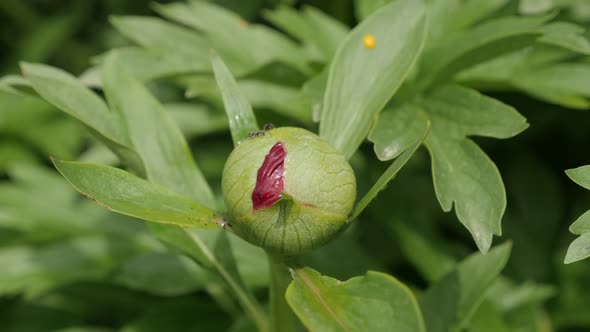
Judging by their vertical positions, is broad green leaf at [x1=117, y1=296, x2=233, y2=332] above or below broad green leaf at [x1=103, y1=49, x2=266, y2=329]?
below

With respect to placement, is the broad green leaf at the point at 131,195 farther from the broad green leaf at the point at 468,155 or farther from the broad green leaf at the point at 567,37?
the broad green leaf at the point at 567,37

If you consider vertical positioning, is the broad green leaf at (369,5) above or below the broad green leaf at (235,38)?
above

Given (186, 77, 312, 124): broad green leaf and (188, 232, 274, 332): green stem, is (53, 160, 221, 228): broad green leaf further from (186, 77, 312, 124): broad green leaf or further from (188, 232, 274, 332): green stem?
(186, 77, 312, 124): broad green leaf

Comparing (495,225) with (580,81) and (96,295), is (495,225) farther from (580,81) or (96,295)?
(96,295)

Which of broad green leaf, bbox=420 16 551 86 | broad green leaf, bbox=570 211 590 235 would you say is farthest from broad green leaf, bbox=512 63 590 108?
broad green leaf, bbox=570 211 590 235

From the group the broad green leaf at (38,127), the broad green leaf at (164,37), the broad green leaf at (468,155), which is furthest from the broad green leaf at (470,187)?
the broad green leaf at (38,127)

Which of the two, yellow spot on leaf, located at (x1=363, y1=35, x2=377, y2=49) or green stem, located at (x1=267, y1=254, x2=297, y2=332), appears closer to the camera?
green stem, located at (x1=267, y1=254, x2=297, y2=332)
